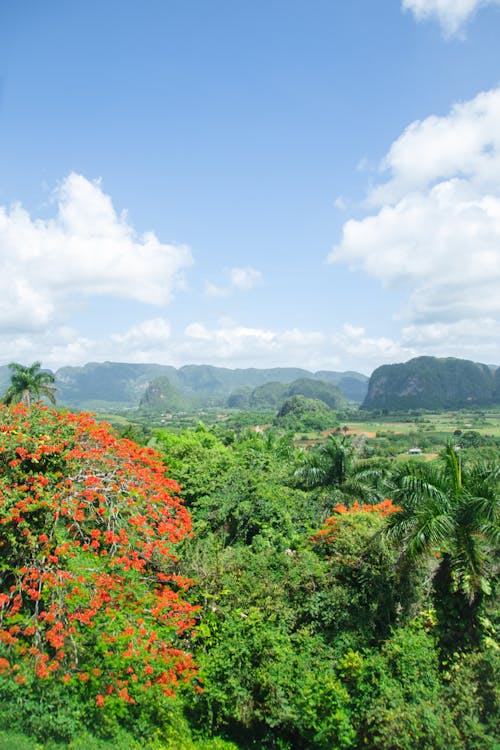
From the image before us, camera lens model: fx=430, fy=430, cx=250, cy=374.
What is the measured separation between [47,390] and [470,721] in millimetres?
32911

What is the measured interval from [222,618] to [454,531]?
4.91 m

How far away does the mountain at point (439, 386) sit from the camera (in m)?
174

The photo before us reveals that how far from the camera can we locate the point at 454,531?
802 centimetres

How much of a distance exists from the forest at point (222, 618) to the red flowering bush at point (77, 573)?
1.3 inches

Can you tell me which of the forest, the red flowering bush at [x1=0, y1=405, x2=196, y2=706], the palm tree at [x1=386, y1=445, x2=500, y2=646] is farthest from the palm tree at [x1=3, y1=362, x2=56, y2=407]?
the palm tree at [x1=386, y1=445, x2=500, y2=646]

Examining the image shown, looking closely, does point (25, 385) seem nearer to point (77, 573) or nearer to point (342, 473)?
point (342, 473)

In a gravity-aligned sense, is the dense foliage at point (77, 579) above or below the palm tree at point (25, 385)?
below

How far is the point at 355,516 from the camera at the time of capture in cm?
1172

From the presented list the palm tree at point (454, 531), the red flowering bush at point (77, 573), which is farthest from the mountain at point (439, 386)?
the red flowering bush at point (77, 573)

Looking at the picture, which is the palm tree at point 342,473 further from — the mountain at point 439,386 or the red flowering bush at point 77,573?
the mountain at point 439,386

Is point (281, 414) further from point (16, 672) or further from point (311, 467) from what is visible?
point (16, 672)

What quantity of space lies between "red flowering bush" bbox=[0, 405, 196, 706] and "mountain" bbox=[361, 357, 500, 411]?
17134 centimetres

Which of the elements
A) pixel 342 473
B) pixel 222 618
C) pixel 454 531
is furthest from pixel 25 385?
pixel 454 531

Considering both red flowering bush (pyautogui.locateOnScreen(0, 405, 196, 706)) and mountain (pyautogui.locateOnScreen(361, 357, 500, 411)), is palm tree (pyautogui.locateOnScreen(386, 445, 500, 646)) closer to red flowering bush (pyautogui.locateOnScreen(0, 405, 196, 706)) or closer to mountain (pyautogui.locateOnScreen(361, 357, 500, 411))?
red flowering bush (pyautogui.locateOnScreen(0, 405, 196, 706))
